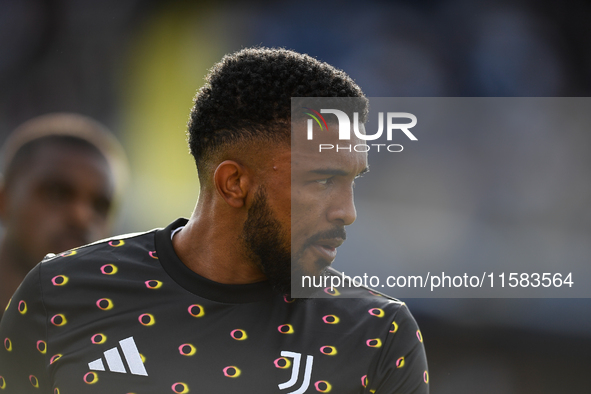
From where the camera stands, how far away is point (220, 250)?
1.52 metres

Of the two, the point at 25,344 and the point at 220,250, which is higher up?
the point at 220,250

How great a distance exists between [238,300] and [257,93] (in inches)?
22.9

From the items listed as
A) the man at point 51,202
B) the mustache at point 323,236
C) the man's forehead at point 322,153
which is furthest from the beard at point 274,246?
the man at point 51,202

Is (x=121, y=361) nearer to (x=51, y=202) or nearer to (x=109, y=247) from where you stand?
(x=109, y=247)

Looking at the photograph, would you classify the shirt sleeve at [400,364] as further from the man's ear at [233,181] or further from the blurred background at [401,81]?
the blurred background at [401,81]

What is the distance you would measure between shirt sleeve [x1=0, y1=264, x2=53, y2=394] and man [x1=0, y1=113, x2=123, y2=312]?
117 cm

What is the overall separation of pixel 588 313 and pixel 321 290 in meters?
3.58

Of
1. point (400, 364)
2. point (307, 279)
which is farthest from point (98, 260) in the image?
point (400, 364)

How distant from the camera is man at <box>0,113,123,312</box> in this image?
2.70m

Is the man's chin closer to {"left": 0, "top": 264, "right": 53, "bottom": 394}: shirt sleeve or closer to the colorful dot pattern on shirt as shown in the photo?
the colorful dot pattern on shirt

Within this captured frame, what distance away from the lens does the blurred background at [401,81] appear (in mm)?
4340

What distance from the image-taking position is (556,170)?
461cm

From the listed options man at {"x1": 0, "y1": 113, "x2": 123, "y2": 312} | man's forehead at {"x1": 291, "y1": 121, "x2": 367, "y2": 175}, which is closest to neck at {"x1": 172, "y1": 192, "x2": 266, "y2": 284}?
man's forehead at {"x1": 291, "y1": 121, "x2": 367, "y2": 175}

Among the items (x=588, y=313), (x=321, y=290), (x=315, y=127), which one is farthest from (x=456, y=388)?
(x=315, y=127)
